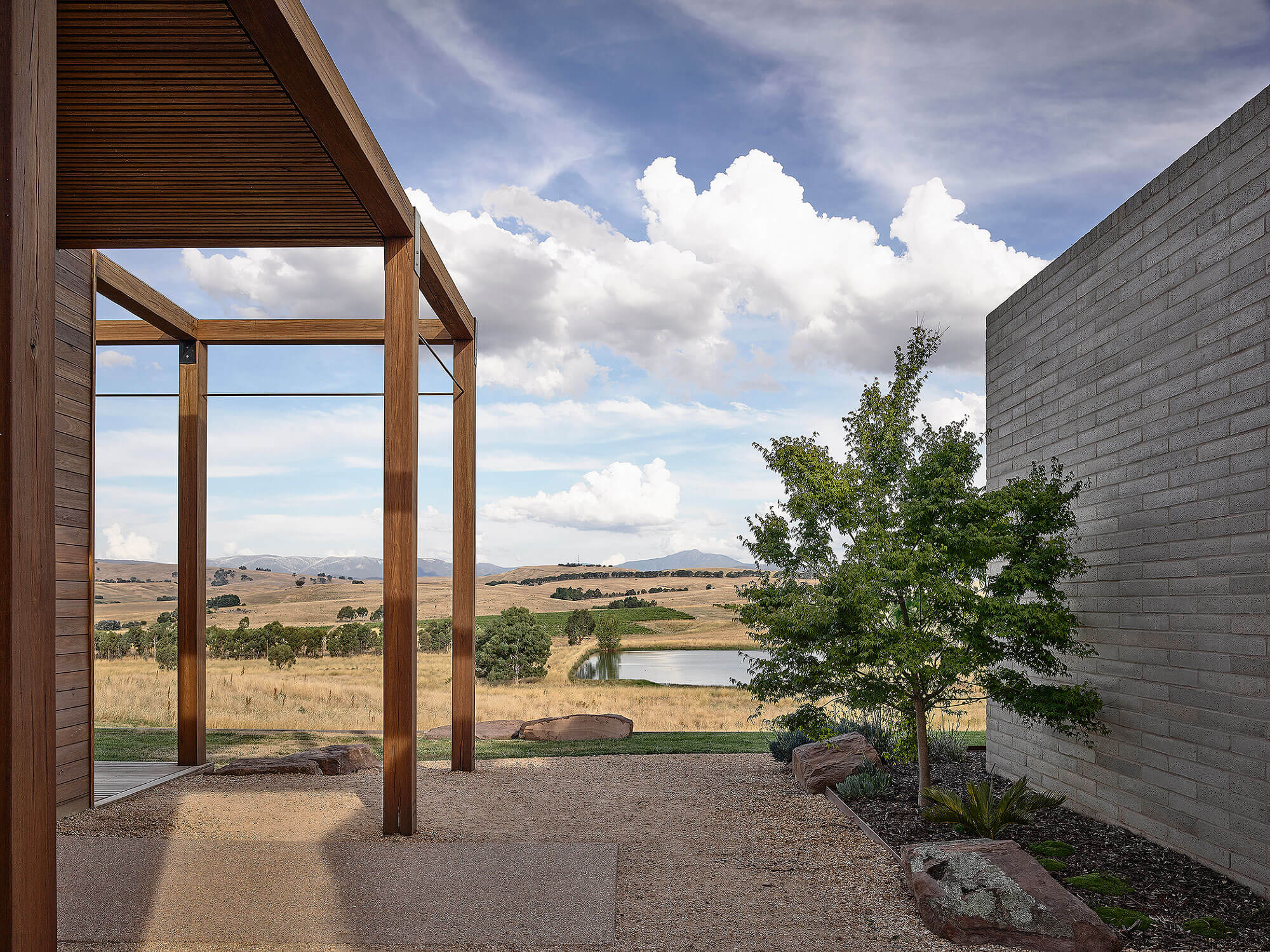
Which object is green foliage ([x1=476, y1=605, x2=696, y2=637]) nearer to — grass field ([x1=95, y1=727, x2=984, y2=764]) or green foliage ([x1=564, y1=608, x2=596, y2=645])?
green foliage ([x1=564, y1=608, x2=596, y2=645])

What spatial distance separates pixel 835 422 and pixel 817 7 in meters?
4.88

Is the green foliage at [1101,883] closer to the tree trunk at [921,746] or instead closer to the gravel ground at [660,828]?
the gravel ground at [660,828]

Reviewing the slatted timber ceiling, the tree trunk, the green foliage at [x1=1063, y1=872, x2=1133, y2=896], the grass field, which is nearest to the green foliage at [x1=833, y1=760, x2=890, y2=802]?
the tree trunk

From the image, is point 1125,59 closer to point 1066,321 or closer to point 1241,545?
point 1066,321

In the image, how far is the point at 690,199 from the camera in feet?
58.7

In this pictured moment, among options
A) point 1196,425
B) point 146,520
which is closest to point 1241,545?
point 1196,425

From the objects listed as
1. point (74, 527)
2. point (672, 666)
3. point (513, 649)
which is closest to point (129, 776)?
point (74, 527)

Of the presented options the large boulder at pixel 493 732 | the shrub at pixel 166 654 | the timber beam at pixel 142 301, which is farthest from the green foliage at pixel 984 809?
the shrub at pixel 166 654

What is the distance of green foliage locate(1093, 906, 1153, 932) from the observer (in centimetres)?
389

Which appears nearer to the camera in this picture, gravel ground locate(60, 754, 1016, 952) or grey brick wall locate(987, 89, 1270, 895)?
gravel ground locate(60, 754, 1016, 952)

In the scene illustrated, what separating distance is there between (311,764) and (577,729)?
11.3 ft

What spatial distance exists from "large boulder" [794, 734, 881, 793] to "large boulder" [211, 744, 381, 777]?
4125 mm

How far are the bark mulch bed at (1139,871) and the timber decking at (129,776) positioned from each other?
5.73 metres

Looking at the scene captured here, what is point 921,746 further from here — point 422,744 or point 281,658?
point 281,658
